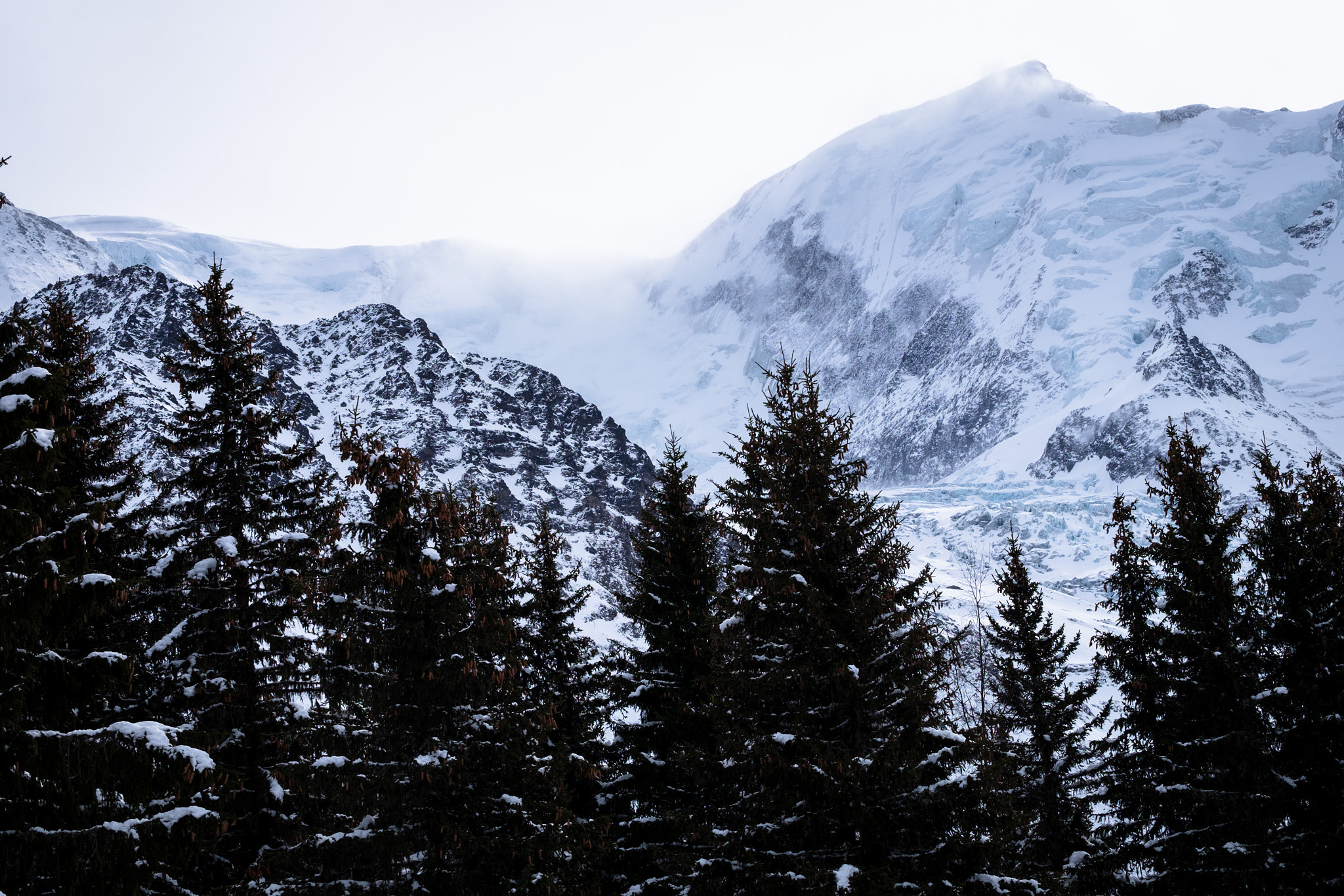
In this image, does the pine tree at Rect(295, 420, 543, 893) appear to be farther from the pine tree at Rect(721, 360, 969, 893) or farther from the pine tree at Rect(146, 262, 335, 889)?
the pine tree at Rect(721, 360, 969, 893)

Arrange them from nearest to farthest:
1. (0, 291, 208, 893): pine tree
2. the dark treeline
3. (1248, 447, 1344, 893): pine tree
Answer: (0, 291, 208, 893): pine tree
the dark treeline
(1248, 447, 1344, 893): pine tree

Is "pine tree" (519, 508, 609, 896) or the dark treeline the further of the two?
"pine tree" (519, 508, 609, 896)

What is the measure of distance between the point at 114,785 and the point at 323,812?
665 cm

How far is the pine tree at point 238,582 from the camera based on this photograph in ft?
37.4

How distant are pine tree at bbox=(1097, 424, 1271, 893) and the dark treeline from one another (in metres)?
0.07

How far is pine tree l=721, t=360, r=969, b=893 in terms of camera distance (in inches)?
389

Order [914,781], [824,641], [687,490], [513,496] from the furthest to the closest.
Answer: [513,496], [687,490], [824,641], [914,781]

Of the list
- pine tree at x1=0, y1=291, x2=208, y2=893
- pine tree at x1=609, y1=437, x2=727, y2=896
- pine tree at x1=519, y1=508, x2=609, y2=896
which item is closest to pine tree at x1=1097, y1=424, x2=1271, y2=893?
pine tree at x1=609, y1=437, x2=727, y2=896

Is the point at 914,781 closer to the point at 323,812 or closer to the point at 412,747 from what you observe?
the point at 412,747

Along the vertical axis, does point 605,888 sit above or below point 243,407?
below

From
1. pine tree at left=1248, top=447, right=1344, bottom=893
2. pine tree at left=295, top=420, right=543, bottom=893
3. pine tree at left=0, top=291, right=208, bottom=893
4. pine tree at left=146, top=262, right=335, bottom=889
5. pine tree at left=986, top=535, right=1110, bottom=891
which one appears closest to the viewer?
pine tree at left=0, top=291, right=208, bottom=893

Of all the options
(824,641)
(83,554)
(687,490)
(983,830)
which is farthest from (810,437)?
(83,554)

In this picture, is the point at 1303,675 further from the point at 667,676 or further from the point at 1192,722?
the point at 667,676

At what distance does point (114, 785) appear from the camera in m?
6.76
